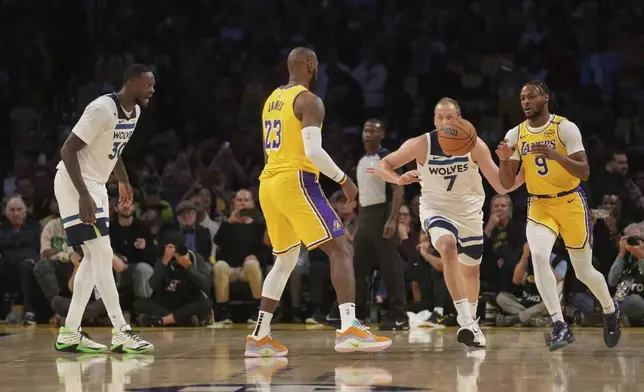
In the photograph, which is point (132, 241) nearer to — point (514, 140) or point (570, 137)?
point (514, 140)

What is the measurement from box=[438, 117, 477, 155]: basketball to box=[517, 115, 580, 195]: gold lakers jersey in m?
0.42

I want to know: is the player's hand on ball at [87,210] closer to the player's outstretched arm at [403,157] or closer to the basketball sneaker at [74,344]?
the basketball sneaker at [74,344]

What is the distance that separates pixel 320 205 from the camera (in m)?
6.95

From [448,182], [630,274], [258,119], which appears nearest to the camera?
[448,182]

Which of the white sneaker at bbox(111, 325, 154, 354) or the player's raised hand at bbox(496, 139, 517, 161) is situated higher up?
the player's raised hand at bbox(496, 139, 517, 161)

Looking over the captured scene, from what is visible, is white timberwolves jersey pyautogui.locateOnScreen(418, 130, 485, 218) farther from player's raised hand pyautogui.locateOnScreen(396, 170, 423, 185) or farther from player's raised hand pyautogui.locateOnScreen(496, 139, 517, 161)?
player's raised hand pyautogui.locateOnScreen(496, 139, 517, 161)

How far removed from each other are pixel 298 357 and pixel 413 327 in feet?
11.5

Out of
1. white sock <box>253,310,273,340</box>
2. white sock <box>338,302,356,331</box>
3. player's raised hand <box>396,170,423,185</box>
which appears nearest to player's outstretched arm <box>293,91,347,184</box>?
white sock <box>338,302,356,331</box>

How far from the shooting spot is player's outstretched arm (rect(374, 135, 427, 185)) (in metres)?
7.90

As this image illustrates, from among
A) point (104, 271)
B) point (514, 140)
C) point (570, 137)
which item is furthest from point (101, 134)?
point (570, 137)

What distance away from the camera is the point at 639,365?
6.69 meters

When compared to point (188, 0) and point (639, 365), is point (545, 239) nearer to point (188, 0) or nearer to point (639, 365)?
point (639, 365)

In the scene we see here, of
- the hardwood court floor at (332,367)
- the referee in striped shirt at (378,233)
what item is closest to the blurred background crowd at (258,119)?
the referee in striped shirt at (378,233)

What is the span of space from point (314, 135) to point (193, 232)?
16.8 ft
